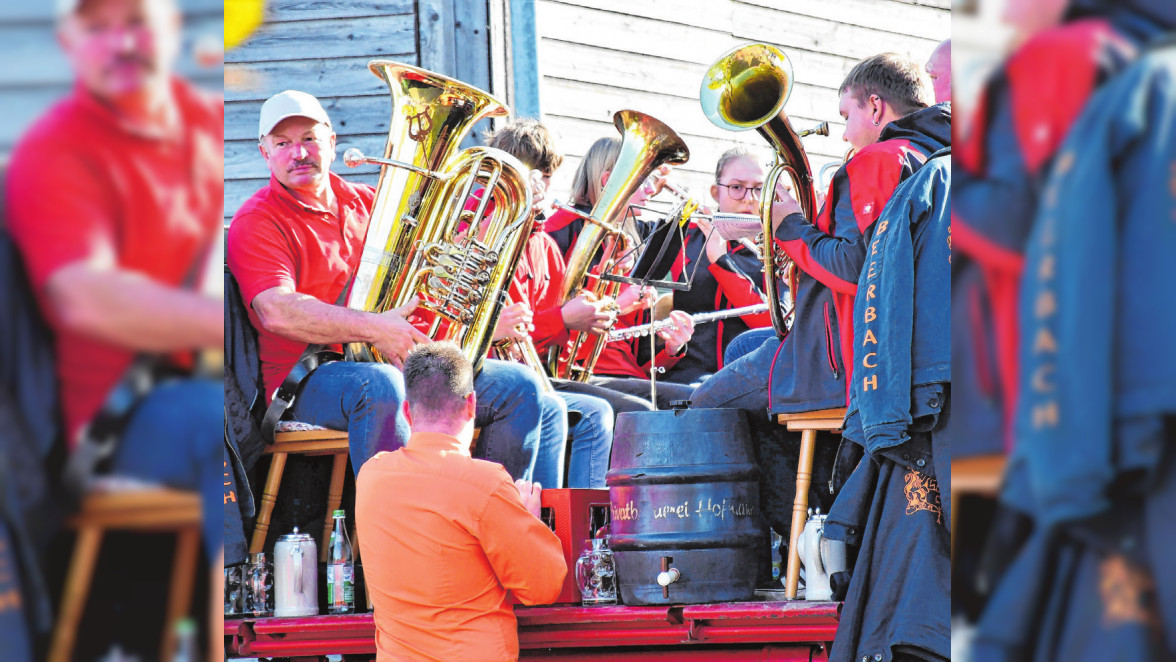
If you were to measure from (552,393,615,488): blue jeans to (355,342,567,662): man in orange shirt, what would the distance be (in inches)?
41.8

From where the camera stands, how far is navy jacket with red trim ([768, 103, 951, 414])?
3.22 meters

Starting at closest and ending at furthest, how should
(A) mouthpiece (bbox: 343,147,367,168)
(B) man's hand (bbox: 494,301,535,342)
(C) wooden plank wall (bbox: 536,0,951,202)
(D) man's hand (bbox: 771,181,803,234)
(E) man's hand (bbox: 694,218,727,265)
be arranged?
(D) man's hand (bbox: 771,181,803,234), (A) mouthpiece (bbox: 343,147,367,168), (B) man's hand (bbox: 494,301,535,342), (E) man's hand (bbox: 694,218,727,265), (C) wooden plank wall (bbox: 536,0,951,202)

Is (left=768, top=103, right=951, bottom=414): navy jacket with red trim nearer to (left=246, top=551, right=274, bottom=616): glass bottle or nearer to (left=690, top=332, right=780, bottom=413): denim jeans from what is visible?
(left=690, top=332, right=780, bottom=413): denim jeans

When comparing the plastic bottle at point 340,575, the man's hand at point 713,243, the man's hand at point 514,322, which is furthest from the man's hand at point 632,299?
the plastic bottle at point 340,575

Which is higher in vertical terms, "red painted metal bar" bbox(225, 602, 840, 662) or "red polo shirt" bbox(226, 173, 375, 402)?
"red polo shirt" bbox(226, 173, 375, 402)

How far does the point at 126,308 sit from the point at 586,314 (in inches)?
132

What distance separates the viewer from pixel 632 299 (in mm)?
4602

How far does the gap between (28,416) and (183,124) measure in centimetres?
27

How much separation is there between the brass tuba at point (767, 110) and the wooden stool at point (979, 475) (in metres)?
2.48

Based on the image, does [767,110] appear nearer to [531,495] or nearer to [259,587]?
[531,495]

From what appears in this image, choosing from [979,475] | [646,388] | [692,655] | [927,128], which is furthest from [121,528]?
[646,388]

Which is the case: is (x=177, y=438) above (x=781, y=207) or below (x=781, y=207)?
below

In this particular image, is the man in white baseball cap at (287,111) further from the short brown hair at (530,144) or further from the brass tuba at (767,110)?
the brass tuba at (767,110)

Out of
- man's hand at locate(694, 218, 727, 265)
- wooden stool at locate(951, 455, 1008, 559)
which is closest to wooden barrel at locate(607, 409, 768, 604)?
man's hand at locate(694, 218, 727, 265)
